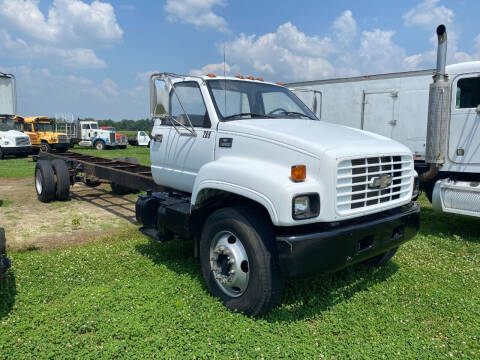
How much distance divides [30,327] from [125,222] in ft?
13.1

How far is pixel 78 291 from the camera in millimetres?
4230

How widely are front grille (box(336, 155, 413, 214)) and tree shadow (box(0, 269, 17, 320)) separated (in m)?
3.18

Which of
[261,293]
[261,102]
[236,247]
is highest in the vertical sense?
[261,102]

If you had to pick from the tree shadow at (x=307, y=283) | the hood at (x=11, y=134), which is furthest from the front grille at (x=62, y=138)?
Result: the tree shadow at (x=307, y=283)

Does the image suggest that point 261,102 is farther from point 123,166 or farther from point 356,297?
point 123,166

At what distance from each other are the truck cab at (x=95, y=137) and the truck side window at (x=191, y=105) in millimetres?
30125

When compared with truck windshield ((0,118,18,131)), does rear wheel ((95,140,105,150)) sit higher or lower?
lower

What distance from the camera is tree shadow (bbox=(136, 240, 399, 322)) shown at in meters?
3.88

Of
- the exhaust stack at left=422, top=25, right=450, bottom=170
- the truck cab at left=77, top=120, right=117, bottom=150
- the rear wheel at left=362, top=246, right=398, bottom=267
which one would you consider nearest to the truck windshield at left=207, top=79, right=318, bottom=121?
the rear wheel at left=362, top=246, right=398, bottom=267

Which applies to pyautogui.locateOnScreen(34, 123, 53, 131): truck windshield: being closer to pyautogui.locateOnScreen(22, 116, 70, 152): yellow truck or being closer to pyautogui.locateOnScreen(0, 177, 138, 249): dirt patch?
pyautogui.locateOnScreen(22, 116, 70, 152): yellow truck

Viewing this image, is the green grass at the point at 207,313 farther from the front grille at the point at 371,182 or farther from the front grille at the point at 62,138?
the front grille at the point at 62,138

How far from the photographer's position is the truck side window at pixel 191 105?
4.46 metres

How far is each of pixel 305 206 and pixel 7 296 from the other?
3.17 meters

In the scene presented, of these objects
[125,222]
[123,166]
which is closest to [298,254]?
[125,222]
